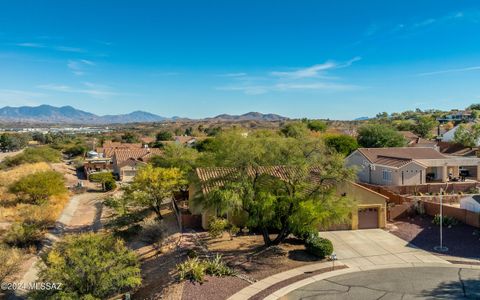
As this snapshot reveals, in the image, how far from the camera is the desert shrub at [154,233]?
88.4 ft

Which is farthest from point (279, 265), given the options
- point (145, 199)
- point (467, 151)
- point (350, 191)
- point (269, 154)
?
point (467, 151)

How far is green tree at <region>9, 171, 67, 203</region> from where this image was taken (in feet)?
131

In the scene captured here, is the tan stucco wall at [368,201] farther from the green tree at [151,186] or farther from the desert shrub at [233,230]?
the green tree at [151,186]

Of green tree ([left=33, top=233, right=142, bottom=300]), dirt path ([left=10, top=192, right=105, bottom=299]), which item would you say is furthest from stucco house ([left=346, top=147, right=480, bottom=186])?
dirt path ([left=10, top=192, right=105, bottom=299])

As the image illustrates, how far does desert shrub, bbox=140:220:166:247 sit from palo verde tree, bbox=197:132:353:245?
6.33 meters

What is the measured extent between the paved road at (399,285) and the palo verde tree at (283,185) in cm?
386

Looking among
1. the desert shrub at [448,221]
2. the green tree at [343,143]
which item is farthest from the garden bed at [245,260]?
the green tree at [343,143]

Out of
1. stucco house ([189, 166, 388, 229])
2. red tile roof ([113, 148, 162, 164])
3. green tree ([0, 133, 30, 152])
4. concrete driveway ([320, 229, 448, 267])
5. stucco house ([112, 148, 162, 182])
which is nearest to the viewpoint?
concrete driveway ([320, 229, 448, 267])

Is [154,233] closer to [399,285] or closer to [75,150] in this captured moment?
[399,285]

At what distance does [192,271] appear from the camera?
19125 millimetres

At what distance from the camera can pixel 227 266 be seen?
68.2ft

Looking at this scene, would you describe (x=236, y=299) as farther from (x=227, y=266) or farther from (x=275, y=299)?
(x=227, y=266)

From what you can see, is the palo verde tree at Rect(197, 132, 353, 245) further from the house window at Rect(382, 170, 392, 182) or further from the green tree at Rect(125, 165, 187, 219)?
the house window at Rect(382, 170, 392, 182)

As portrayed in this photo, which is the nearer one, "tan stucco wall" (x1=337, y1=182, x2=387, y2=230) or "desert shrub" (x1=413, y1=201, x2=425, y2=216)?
"tan stucco wall" (x1=337, y1=182, x2=387, y2=230)
